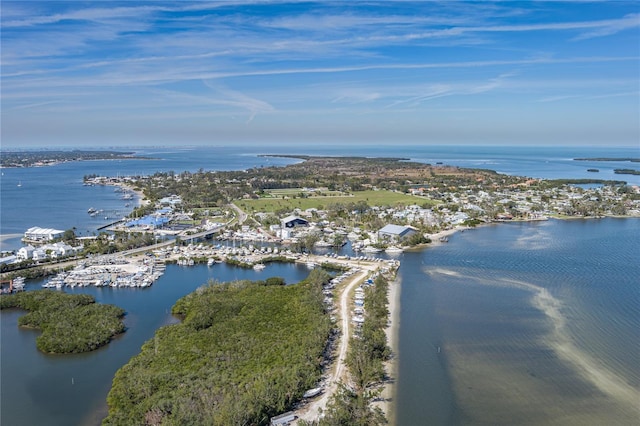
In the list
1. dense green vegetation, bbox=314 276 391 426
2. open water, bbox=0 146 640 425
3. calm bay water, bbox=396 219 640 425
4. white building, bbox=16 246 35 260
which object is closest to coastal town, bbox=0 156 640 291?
white building, bbox=16 246 35 260

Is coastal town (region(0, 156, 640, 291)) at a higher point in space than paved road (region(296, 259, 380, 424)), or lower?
higher

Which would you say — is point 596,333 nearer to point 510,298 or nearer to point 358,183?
point 510,298

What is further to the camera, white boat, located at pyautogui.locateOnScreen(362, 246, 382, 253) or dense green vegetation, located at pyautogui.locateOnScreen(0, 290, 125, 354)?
white boat, located at pyautogui.locateOnScreen(362, 246, 382, 253)

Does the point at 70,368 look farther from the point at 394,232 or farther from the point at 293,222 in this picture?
the point at 293,222

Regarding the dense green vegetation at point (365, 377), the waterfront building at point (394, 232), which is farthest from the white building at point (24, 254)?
the waterfront building at point (394, 232)

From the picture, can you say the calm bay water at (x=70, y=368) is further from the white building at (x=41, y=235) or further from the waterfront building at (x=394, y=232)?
the waterfront building at (x=394, y=232)

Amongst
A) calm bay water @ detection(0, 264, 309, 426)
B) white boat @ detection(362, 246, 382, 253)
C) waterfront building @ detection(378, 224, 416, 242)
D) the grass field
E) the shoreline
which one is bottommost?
calm bay water @ detection(0, 264, 309, 426)

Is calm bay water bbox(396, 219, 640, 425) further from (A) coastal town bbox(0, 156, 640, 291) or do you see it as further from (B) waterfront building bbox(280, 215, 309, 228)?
(B) waterfront building bbox(280, 215, 309, 228)
